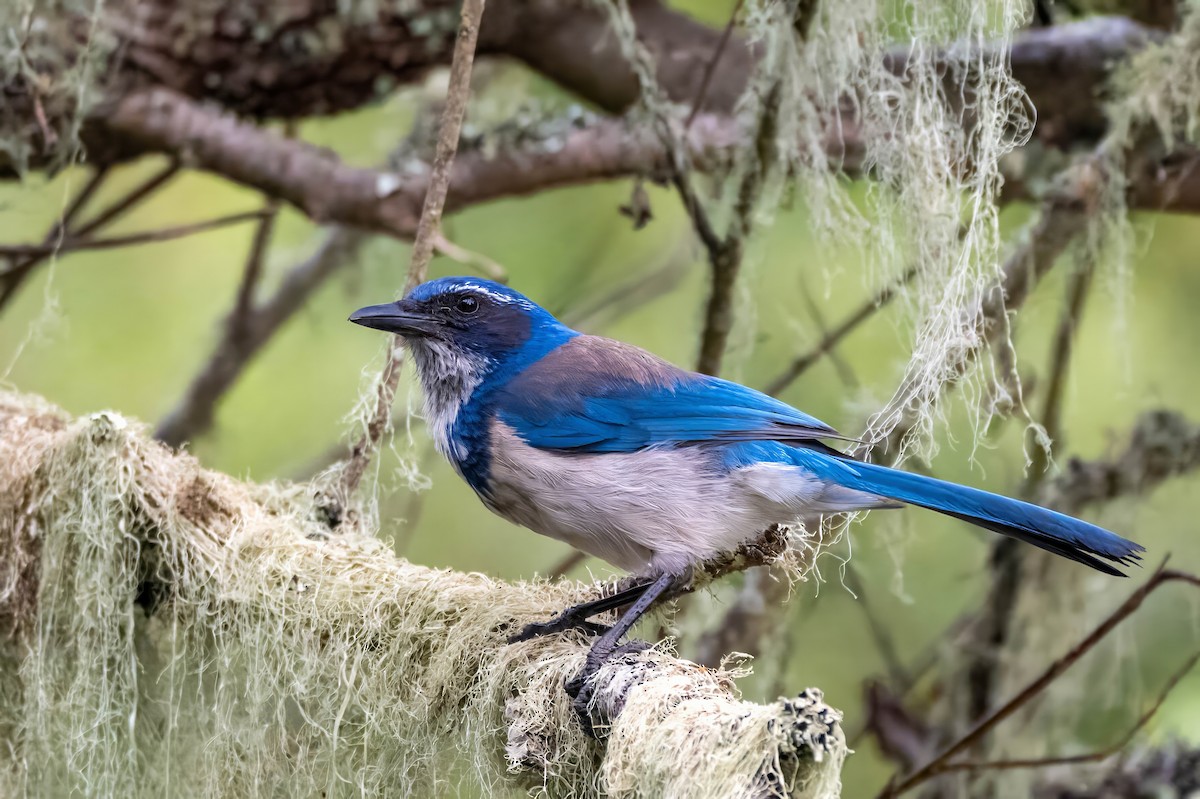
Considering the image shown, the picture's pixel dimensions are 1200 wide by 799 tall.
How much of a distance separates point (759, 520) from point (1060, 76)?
7.55 feet

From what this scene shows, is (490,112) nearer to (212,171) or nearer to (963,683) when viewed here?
(212,171)

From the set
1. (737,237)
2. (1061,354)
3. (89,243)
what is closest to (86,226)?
(89,243)

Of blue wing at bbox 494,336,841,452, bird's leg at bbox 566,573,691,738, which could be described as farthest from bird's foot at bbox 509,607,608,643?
blue wing at bbox 494,336,841,452

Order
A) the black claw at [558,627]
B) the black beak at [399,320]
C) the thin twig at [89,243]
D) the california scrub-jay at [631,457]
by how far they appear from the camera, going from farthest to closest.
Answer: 1. the thin twig at [89,243]
2. the black beak at [399,320]
3. the california scrub-jay at [631,457]
4. the black claw at [558,627]

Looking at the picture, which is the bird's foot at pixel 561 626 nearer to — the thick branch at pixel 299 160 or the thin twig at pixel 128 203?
the thick branch at pixel 299 160

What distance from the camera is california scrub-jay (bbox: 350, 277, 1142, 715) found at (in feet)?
9.57

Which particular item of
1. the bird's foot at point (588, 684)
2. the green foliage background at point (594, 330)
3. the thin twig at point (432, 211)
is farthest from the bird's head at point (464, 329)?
the green foliage background at point (594, 330)

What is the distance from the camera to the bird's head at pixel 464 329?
3.41 metres

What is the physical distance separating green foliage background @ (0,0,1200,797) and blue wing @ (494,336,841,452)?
1.65 metres

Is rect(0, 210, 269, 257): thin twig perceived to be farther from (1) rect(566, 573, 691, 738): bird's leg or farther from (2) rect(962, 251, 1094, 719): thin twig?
(2) rect(962, 251, 1094, 719): thin twig

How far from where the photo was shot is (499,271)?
145 inches

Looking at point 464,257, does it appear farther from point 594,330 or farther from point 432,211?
point 594,330

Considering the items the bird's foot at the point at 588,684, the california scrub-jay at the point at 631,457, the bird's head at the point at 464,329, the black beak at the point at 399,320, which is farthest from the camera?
the bird's head at the point at 464,329

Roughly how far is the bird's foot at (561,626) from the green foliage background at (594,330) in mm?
2141
